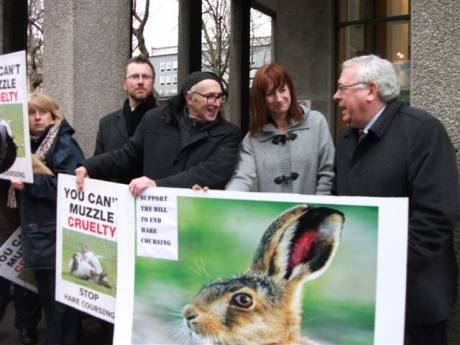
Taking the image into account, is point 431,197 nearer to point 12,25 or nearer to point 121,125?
point 121,125

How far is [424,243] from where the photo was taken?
254 cm

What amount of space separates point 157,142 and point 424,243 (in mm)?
1700

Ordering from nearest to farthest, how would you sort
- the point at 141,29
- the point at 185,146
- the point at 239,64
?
the point at 185,146 < the point at 239,64 < the point at 141,29

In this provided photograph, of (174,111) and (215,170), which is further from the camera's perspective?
(174,111)

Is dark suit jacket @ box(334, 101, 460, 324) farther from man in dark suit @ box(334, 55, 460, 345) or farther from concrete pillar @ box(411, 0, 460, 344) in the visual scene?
concrete pillar @ box(411, 0, 460, 344)

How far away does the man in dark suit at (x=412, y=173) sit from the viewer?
2529mm

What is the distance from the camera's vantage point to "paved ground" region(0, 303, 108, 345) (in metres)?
4.99

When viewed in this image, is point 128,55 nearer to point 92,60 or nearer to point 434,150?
point 92,60

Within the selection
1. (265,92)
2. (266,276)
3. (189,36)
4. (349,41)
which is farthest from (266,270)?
(189,36)

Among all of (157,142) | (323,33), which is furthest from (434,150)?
(323,33)

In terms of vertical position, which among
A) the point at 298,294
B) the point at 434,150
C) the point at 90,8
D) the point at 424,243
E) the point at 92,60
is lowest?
the point at 298,294

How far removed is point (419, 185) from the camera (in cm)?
254

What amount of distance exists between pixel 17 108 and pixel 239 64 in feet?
25.8

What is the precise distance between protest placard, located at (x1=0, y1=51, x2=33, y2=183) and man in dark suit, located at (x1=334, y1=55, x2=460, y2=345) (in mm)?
2075
